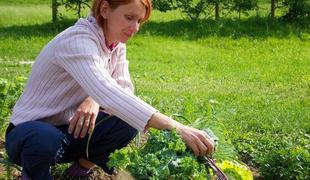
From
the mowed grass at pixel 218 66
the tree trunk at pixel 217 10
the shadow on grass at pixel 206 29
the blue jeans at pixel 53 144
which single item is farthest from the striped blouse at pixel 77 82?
the tree trunk at pixel 217 10

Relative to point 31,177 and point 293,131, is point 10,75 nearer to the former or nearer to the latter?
point 293,131

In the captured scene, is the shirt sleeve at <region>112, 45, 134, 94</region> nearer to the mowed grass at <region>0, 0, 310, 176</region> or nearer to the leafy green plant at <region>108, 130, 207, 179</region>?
the mowed grass at <region>0, 0, 310, 176</region>

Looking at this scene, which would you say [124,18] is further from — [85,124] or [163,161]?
[163,161]

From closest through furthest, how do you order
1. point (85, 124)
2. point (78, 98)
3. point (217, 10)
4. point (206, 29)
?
point (85, 124) → point (78, 98) → point (206, 29) → point (217, 10)

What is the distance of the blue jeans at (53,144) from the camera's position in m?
2.96

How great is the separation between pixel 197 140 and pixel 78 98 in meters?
0.81

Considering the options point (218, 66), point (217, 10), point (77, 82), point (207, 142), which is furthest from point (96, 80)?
point (217, 10)

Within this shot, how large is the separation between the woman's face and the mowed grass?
527mm

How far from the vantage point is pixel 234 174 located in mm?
3082

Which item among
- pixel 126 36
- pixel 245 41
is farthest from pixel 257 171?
pixel 245 41

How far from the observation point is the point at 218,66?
820 cm

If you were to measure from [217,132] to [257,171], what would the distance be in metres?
1.17

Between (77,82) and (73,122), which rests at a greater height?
(77,82)

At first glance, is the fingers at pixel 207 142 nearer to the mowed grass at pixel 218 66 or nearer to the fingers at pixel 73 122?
the mowed grass at pixel 218 66
